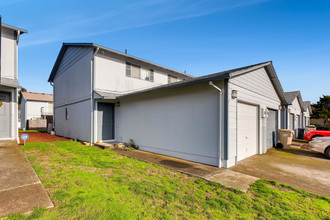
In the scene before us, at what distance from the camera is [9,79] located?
7898 millimetres

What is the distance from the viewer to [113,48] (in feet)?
32.0

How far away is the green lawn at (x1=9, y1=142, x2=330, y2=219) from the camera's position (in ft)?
8.54

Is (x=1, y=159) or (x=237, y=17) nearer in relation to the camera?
(x=1, y=159)

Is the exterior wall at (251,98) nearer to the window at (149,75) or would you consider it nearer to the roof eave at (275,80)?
the roof eave at (275,80)

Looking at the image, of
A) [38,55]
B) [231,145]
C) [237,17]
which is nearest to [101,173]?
[231,145]

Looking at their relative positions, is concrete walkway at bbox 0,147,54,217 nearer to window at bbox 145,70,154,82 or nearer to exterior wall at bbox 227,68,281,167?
exterior wall at bbox 227,68,281,167

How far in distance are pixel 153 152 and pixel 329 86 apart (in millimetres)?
36203

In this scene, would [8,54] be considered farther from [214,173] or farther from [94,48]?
[214,173]

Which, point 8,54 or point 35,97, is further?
point 35,97

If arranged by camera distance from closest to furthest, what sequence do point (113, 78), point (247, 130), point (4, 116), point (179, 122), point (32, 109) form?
point (179, 122) < point (247, 130) < point (4, 116) < point (113, 78) < point (32, 109)

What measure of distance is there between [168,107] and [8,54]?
341 inches

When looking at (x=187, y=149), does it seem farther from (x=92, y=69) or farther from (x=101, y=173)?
(x=92, y=69)

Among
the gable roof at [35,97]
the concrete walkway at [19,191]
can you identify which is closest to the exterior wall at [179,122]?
the concrete walkway at [19,191]

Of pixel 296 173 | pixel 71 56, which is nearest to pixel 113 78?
pixel 71 56
